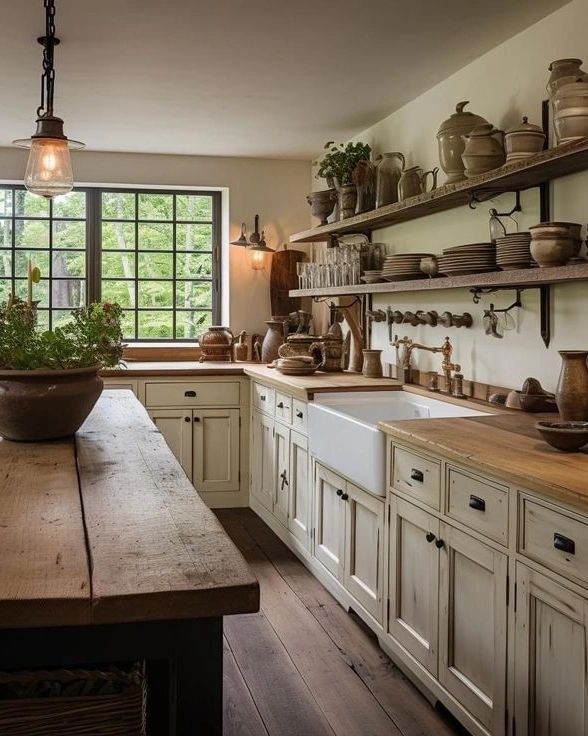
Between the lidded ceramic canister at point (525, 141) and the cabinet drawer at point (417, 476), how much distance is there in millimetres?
1167

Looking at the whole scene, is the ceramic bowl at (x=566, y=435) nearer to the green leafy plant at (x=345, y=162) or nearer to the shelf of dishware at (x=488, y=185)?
the shelf of dishware at (x=488, y=185)

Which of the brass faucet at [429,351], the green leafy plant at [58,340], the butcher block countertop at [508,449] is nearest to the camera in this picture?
the butcher block countertop at [508,449]

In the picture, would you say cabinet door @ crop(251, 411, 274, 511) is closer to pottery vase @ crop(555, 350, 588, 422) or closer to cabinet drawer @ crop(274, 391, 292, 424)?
cabinet drawer @ crop(274, 391, 292, 424)

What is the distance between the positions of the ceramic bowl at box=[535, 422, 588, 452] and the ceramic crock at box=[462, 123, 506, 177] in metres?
1.31

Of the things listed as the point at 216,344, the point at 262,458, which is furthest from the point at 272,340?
the point at 262,458

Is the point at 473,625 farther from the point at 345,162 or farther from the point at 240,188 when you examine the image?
the point at 240,188

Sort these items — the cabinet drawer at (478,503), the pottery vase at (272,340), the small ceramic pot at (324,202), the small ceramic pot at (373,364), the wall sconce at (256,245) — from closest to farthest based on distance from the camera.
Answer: the cabinet drawer at (478,503) → the small ceramic pot at (373,364) → the small ceramic pot at (324,202) → the pottery vase at (272,340) → the wall sconce at (256,245)

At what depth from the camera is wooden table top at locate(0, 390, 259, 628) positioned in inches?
45.5

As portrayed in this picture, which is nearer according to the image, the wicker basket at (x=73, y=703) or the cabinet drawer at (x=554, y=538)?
the wicker basket at (x=73, y=703)

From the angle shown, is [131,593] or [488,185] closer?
[131,593]

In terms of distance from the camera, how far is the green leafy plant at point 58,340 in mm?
2312

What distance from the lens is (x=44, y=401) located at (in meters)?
2.38

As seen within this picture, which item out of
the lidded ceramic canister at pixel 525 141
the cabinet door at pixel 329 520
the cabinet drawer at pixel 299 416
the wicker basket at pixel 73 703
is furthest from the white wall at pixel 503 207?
the wicker basket at pixel 73 703

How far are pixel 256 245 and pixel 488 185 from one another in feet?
9.39
